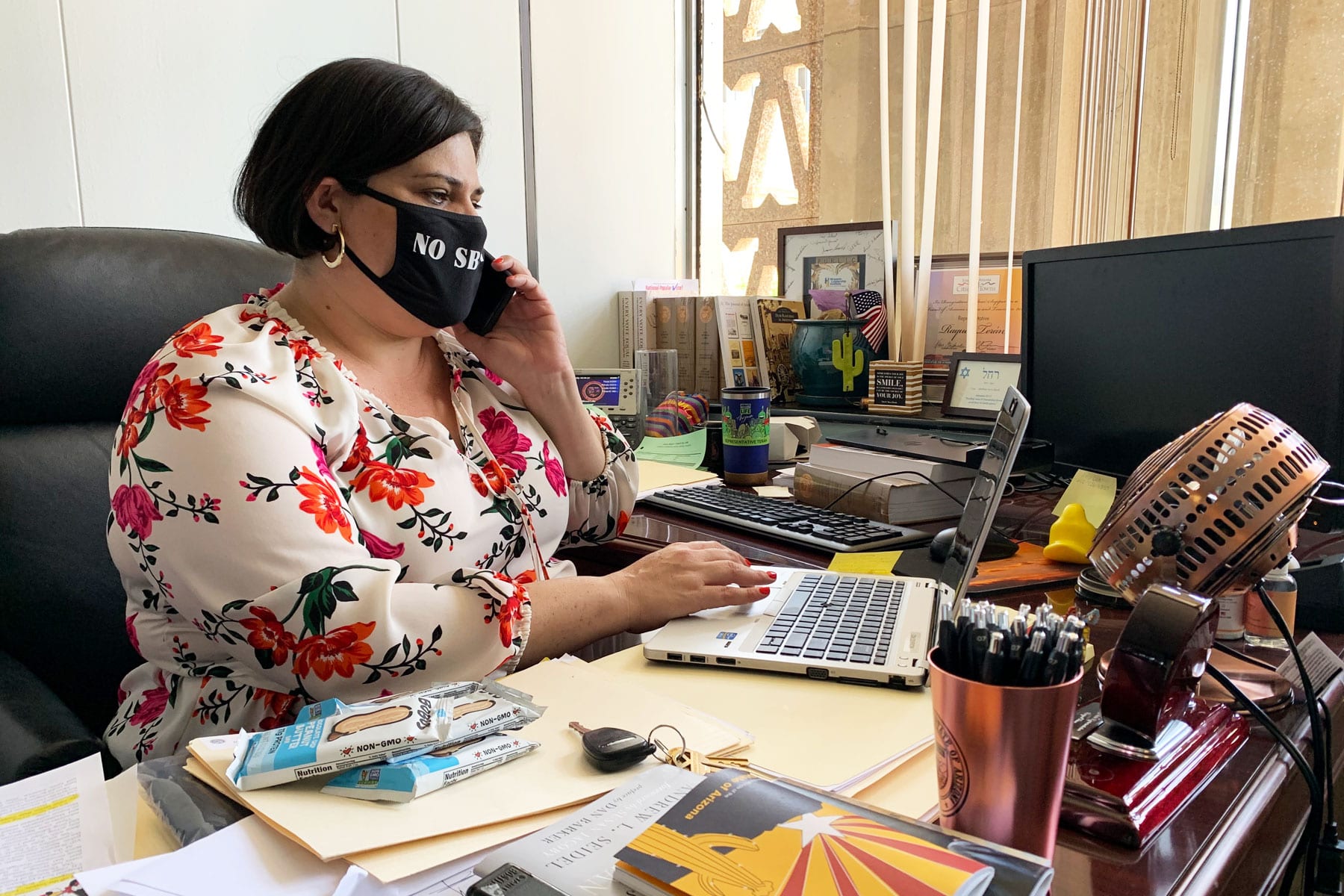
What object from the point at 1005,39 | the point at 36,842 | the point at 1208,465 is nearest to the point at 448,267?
the point at 36,842

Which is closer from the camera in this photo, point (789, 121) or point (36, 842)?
point (36, 842)

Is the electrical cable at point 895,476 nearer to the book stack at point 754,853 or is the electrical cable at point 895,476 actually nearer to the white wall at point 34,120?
the book stack at point 754,853

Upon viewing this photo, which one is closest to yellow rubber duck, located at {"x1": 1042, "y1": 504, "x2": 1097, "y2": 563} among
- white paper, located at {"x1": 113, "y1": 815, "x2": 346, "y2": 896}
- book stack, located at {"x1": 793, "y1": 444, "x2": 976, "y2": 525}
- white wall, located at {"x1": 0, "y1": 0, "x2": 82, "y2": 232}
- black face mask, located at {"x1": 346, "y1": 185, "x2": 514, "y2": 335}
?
book stack, located at {"x1": 793, "y1": 444, "x2": 976, "y2": 525}

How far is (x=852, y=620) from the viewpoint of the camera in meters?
0.84

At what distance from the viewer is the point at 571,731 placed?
0.63 metres

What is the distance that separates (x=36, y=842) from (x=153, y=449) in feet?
1.32

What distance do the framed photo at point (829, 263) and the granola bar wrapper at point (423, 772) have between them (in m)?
1.69

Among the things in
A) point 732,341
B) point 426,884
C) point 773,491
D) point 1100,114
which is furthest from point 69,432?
point 1100,114

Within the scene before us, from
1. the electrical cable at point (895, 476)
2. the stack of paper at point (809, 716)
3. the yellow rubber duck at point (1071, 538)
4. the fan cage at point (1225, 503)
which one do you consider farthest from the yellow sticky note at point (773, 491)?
the fan cage at point (1225, 503)

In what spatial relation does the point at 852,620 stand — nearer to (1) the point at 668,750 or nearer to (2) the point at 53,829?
(1) the point at 668,750

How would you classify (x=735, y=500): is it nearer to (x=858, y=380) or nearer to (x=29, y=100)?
(x=858, y=380)

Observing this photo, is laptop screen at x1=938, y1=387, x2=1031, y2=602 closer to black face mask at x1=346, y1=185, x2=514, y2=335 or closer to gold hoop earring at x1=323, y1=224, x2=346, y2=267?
black face mask at x1=346, y1=185, x2=514, y2=335

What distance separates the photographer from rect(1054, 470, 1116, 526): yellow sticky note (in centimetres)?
108

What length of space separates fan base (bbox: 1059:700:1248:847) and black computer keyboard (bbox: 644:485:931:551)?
1.66 feet
